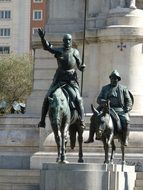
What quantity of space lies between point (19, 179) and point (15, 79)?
40.8 meters

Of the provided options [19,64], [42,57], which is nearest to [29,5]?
[19,64]

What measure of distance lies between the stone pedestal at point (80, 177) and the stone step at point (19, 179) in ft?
10.3

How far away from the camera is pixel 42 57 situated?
1720 inches

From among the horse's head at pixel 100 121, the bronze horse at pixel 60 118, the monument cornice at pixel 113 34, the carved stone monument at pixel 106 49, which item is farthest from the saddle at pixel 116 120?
the monument cornice at pixel 113 34

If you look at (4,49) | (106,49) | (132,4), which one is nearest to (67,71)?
(106,49)

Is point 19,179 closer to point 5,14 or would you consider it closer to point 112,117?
point 112,117

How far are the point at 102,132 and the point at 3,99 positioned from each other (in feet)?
143

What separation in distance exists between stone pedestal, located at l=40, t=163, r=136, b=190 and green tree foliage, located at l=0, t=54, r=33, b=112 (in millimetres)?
42401

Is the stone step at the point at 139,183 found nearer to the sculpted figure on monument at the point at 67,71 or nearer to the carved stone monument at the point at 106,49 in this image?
the sculpted figure on monument at the point at 67,71

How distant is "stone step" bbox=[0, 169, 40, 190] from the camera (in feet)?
111

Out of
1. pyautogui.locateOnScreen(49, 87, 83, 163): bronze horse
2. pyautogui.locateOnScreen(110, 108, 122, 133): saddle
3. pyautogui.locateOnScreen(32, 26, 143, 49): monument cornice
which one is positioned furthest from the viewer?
pyautogui.locateOnScreen(32, 26, 143, 49): monument cornice

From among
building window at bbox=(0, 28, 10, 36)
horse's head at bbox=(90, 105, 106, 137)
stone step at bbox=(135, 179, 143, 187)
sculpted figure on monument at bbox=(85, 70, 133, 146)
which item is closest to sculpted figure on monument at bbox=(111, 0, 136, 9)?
sculpted figure on monument at bbox=(85, 70, 133, 146)

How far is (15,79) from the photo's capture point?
2970 inches

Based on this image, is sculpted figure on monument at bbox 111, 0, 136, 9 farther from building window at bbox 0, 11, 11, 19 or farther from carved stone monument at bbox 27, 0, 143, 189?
building window at bbox 0, 11, 11, 19
